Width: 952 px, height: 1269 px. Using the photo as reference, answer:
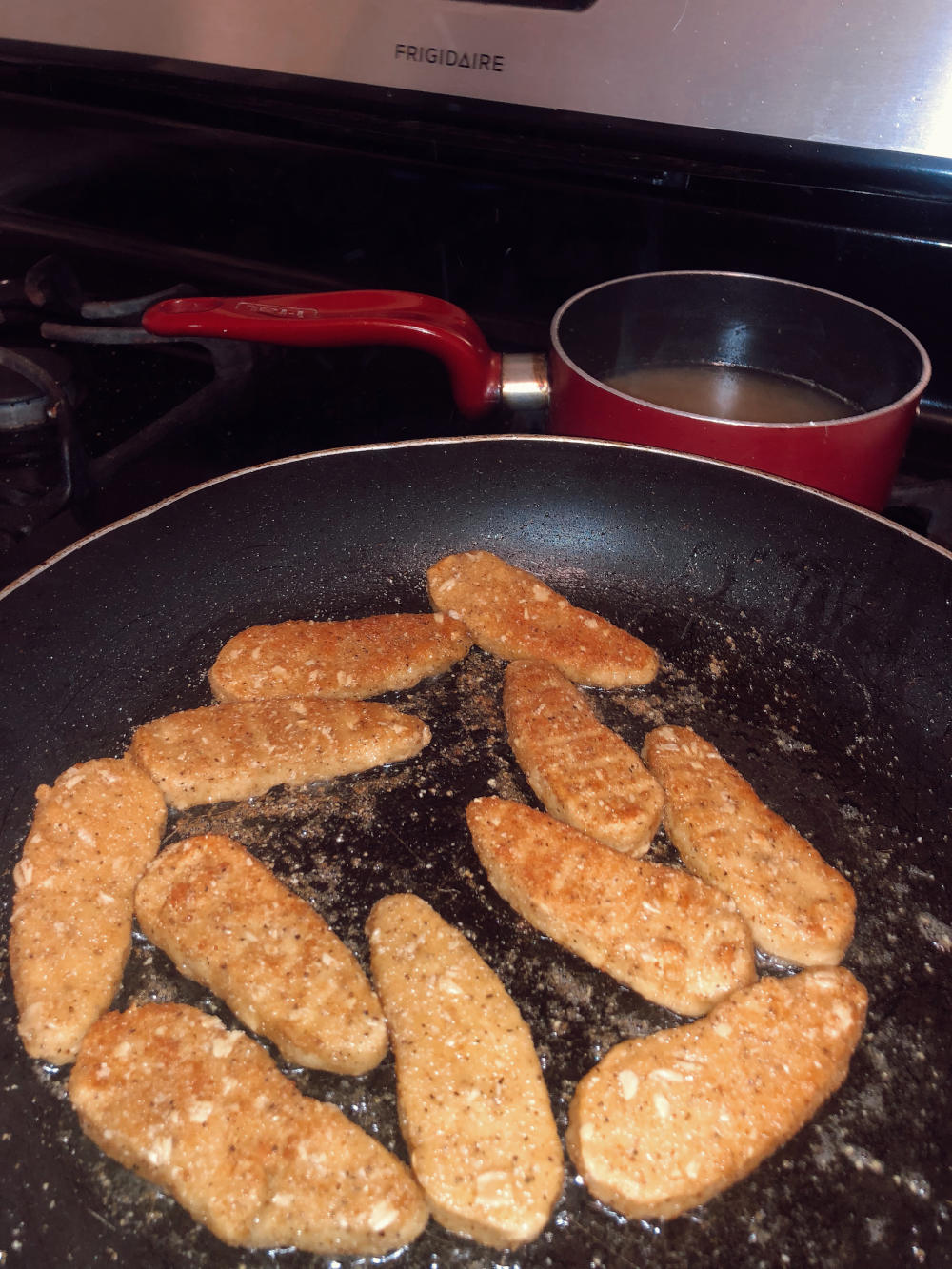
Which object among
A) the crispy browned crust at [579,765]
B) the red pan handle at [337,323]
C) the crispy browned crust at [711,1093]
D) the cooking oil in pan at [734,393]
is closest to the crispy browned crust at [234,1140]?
the crispy browned crust at [711,1093]

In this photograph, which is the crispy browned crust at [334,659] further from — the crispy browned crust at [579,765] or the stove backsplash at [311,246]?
the stove backsplash at [311,246]

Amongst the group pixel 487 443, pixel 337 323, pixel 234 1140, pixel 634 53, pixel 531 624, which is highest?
pixel 634 53

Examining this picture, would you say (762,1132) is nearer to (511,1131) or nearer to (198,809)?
(511,1131)

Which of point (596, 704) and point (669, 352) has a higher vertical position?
point (669, 352)

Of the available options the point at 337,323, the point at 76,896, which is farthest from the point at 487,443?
the point at 76,896

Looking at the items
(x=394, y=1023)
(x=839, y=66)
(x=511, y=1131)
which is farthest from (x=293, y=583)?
(x=839, y=66)

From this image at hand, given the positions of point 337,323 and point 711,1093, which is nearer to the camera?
point 711,1093

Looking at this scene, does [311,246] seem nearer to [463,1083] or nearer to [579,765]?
[579,765]
